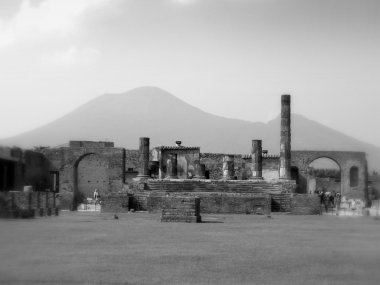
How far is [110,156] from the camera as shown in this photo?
153 feet

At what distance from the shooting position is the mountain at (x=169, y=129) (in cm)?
13775

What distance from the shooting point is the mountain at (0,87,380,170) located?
452 feet

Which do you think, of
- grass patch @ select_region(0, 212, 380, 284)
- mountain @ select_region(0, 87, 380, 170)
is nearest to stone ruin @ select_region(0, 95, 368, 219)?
grass patch @ select_region(0, 212, 380, 284)

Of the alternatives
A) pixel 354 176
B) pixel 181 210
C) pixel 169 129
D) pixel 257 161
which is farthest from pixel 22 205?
pixel 169 129

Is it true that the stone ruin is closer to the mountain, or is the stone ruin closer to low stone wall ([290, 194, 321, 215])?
low stone wall ([290, 194, 321, 215])

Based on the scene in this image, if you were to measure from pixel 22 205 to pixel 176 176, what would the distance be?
1925cm

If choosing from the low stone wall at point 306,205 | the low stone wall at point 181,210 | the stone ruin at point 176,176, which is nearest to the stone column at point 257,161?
the stone ruin at point 176,176

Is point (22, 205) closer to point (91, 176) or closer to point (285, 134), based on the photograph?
point (285, 134)

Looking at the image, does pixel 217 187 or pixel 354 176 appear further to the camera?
pixel 354 176

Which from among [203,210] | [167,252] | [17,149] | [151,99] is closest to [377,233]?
[167,252]

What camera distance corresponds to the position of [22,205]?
23.2 metres

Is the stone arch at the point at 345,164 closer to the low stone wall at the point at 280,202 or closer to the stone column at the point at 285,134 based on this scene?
the stone column at the point at 285,134

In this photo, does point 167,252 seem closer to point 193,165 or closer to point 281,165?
point 281,165

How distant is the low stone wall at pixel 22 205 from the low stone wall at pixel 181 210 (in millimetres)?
4292
